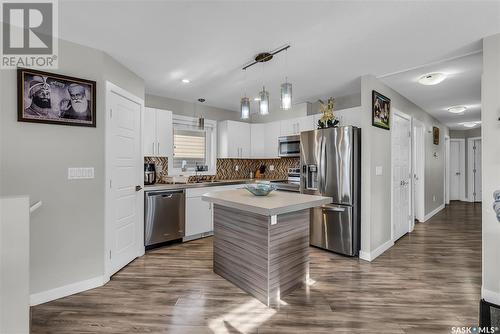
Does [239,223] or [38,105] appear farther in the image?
[239,223]

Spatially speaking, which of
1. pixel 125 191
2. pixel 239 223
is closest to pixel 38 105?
pixel 125 191

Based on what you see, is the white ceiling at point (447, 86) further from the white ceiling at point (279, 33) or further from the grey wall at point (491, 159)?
the grey wall at point (491, 159)

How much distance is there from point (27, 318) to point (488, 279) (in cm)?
369

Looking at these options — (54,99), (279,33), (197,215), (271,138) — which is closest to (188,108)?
(271,138)

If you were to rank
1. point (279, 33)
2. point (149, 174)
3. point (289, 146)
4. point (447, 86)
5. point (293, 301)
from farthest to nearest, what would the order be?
point (289, 146) → point (149, 174) → point (447, 86) → point (293, 301) → point (279, 33)

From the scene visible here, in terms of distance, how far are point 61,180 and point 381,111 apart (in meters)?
3.96

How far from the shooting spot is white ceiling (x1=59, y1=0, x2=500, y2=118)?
6.23ft

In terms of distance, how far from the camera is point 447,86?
3.78 meters

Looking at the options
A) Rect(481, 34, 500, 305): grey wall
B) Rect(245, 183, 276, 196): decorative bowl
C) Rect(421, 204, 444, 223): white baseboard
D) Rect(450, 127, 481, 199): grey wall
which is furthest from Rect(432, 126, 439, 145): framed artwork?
Rect(245, 183, 276, 196): decorative bowl

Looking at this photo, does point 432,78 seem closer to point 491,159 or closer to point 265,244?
point 491,159

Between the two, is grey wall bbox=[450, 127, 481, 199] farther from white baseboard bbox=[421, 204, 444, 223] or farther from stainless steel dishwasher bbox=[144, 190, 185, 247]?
stainless steel dishwasher bbox=[144, 190, 185, 247]

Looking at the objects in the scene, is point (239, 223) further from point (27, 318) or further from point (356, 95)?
point (356, 95)

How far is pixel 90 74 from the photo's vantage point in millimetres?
2572

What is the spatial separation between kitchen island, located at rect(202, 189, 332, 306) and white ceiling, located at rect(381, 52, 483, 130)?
2200 mm
